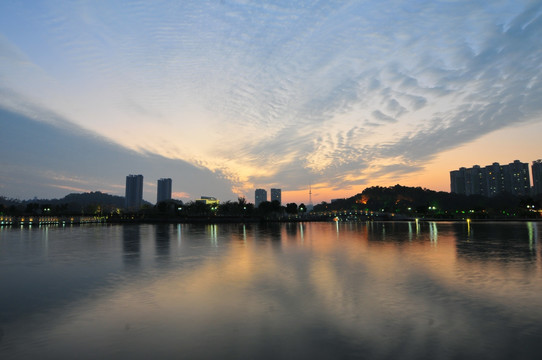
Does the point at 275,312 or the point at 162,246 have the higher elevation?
the point at 275,312

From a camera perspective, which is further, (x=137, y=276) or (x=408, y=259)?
(x=408, y=259)

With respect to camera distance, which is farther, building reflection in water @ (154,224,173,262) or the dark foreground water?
building reflection in water @ (154,224,173,262)

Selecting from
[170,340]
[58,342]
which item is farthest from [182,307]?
[58,342]

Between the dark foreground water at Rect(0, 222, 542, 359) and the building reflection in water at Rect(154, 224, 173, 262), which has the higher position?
the dark foreground water at Rect(0, 222, 542, 359)

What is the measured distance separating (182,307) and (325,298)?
4791mm

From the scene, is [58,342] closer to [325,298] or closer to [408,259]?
[325,298]

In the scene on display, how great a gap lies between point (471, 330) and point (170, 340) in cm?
732

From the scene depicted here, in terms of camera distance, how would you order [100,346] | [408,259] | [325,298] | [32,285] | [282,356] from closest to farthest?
[282,356] < [100,346] < [325,298] < [32,285] < [408,259]

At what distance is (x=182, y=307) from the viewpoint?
10445 mm

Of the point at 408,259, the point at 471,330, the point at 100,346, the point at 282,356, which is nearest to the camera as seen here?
the point at 282,356

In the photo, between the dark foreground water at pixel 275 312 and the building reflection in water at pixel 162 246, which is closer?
the dark foreground water at pixel 275 312

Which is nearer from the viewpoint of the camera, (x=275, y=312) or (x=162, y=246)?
(x=275, y=312)

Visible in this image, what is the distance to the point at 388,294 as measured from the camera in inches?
464

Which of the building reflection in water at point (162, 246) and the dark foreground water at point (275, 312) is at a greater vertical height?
the dark foreground water at point (275, 312)
